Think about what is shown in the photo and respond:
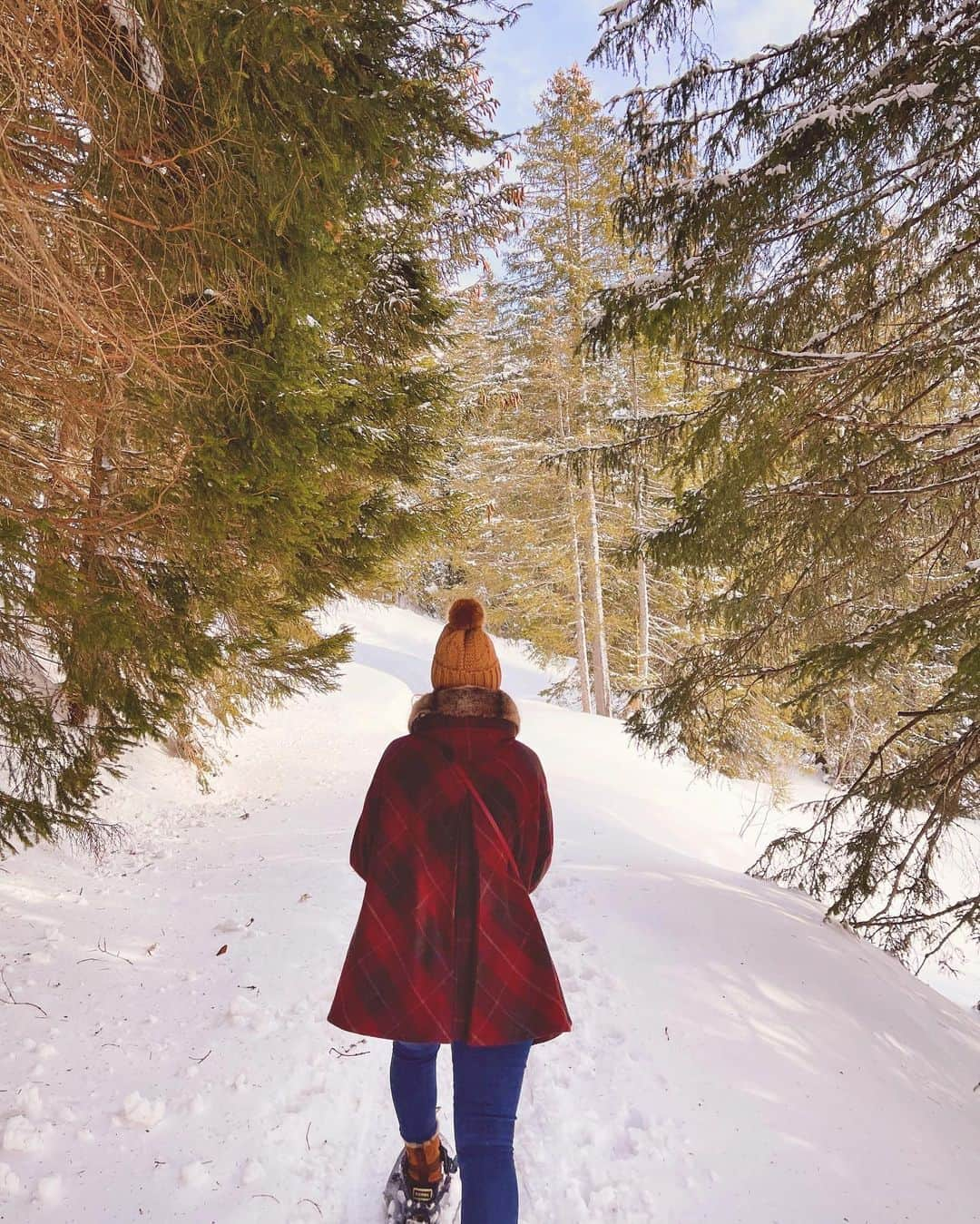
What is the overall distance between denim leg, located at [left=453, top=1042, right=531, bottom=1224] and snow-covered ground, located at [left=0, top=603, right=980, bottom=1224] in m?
0.90

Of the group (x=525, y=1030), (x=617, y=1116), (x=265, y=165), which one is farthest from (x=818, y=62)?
(x=617, y=1116)

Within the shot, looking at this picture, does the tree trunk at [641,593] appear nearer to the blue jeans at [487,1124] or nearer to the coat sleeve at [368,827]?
the coat sleeve at [368,827]

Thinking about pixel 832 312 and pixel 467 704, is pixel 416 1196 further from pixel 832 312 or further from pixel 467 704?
pixel 832 312

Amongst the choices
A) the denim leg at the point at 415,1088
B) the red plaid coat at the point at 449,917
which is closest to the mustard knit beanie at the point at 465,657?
the red plaid coat at the point at 449,917

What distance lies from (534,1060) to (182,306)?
4.41 metres

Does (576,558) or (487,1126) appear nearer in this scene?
(487,1126)

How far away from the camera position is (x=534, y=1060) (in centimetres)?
342

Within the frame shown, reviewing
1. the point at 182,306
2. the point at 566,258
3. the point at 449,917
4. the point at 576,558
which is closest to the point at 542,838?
the point at 449,917

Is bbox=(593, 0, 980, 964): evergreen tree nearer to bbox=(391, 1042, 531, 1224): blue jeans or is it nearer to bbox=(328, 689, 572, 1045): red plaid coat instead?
bbox=(328, 689, 572, 1045): red plaid coat

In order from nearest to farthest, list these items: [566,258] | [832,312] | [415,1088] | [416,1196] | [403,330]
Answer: [415,1088], [416,1196], [832,312], [403,330], [566,258]

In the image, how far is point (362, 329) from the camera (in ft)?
19.2

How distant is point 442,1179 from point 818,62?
5608 millimetres

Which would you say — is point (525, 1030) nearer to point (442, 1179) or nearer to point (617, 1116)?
point (442, 1179)

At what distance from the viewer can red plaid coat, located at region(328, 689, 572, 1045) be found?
195 centimetres
